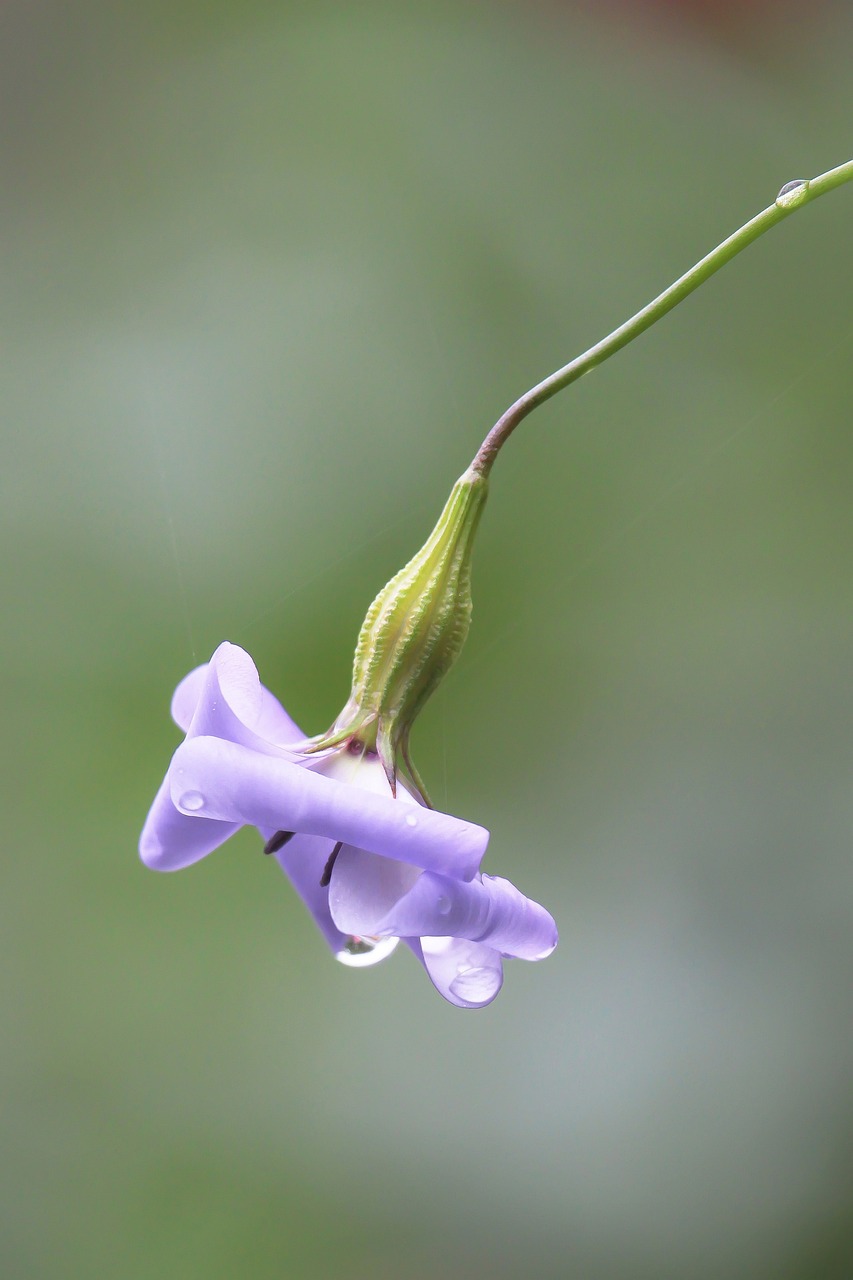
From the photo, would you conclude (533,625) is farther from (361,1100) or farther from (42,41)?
(42,41)

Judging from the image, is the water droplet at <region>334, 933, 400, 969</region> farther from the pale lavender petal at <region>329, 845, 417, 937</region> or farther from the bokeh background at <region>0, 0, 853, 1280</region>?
the bokeh background at <region>0, 0, 853, 1280</region>

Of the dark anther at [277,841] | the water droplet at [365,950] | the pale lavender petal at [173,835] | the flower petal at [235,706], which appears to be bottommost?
the water droplet at [365,950]

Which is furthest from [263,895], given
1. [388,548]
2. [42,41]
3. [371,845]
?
[42,41]

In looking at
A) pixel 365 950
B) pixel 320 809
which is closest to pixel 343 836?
pixel 320 809

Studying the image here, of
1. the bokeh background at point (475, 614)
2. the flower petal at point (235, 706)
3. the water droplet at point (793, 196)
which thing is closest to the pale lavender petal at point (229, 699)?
the flower petal at point (235, 706)

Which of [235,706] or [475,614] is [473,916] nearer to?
[235,706]

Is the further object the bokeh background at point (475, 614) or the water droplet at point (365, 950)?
the bokeh background at point (475, 614)

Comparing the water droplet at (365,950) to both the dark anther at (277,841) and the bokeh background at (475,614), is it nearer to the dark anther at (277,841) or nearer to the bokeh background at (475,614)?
the dark anther at (277,841)
